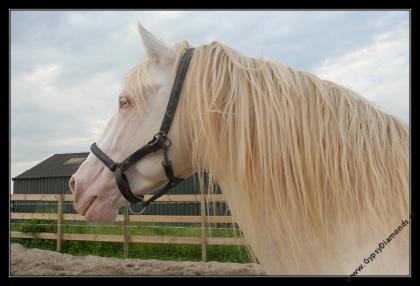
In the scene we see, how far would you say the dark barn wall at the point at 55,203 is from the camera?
44.8 ft

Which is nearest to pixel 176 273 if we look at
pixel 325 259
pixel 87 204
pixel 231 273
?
pixel 231 273

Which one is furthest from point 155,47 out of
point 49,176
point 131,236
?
point 49,176

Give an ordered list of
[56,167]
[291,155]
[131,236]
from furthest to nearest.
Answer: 1. [56,167]
2. [131,236]
3. [291,155]

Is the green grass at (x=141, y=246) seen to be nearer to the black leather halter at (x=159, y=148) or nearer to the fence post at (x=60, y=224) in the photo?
the fence post at (x=60, y=224)

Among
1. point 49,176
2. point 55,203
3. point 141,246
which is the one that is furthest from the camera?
point 49,176

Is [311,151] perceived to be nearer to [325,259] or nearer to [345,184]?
[345,184]

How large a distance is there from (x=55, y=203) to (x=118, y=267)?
853cm

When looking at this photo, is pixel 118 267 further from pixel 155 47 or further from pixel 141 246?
pixel 155 47

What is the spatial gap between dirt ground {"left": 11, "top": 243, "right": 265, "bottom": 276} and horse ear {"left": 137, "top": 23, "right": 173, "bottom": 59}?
5.52m

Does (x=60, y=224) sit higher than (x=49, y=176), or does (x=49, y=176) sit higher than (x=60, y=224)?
(x=49, y=176)

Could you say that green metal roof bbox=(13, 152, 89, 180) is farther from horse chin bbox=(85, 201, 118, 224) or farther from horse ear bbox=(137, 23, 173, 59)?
horse ear bbox=(137, 23, 173, 59)

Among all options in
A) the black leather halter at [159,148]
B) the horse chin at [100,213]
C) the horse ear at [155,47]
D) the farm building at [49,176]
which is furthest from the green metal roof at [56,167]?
the horse ear at [155,47]

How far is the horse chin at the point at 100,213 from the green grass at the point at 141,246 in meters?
5.50

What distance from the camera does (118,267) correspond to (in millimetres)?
7344
